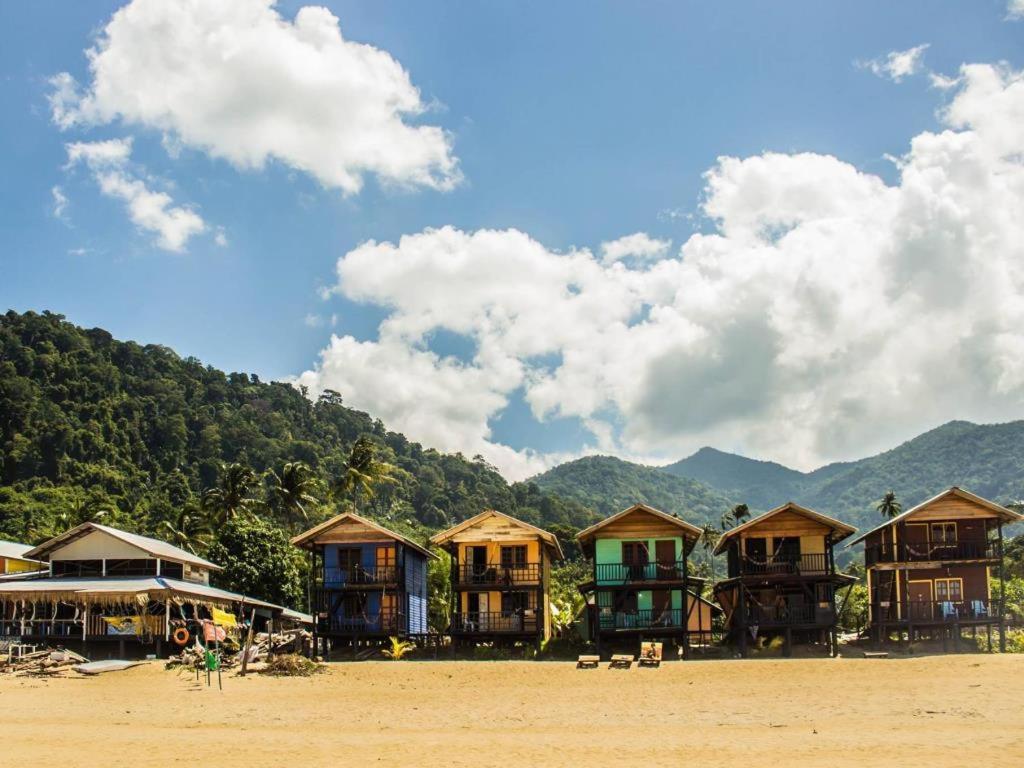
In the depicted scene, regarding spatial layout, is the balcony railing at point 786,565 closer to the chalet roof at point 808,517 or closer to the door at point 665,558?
the chalet roof at point 808,517

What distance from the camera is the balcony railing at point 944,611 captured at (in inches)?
1989

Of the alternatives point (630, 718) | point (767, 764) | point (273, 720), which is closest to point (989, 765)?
point (767, 764)

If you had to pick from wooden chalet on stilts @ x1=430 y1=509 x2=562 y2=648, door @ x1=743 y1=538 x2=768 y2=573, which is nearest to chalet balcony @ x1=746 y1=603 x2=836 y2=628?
door @ x1=743 y1=538 x2=768 y2=573

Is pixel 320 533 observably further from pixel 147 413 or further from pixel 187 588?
pixel 147 413

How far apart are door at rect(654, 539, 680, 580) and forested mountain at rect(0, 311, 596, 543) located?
96.0 feet

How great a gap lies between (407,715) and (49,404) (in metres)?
98.1

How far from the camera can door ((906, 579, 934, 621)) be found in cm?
5153

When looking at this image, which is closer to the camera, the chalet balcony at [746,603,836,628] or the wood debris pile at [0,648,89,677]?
the wood debris pile at [0,648,89,677]

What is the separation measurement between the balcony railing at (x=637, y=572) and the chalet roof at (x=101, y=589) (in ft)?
52.9

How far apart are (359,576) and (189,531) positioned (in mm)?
28095

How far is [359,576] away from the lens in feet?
174

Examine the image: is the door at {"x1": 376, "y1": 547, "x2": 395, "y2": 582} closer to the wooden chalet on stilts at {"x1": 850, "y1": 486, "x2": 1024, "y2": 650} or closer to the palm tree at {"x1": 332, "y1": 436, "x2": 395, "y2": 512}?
the palm tree at {"x1": 332, "y1": 436, "x2": 395, "y2": 512}

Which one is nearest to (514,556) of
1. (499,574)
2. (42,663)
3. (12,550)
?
(499,574)

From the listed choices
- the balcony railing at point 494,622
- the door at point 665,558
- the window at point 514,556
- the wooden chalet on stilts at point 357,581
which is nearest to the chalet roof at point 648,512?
the door at point 665,558
